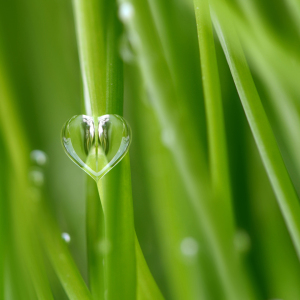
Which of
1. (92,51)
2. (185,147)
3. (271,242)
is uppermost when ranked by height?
(92,51)

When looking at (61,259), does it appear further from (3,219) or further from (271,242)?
(271,242)

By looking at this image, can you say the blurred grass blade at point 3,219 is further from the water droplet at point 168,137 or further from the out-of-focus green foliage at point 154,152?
the water droplet at point 168,137

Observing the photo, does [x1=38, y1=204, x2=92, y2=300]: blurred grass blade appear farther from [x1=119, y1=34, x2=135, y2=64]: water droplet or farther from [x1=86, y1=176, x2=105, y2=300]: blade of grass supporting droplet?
[x1=119, y1=34, x2=135, y2=64]: water droplet

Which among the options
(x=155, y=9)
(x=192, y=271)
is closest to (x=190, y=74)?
(x=155, y=9)

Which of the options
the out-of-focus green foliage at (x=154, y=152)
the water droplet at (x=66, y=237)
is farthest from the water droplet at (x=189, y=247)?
the water droplet at (x=66, y=237)

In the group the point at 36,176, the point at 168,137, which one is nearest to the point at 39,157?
the point at 36,176

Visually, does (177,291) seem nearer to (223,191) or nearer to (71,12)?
(223,191)
